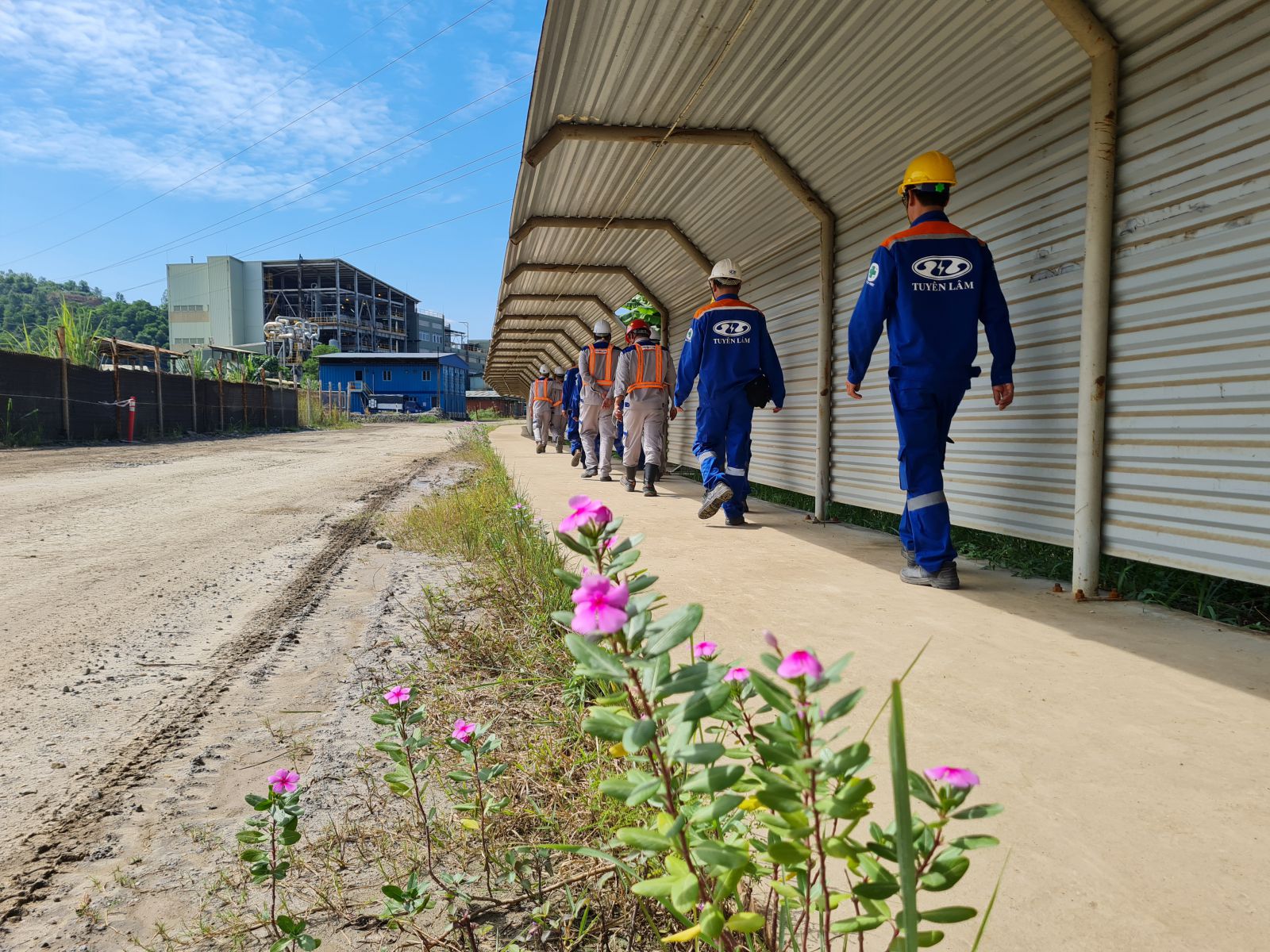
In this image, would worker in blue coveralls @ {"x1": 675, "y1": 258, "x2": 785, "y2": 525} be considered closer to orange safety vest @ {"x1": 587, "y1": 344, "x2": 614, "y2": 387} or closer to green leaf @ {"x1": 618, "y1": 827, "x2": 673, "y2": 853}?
orange safety vest @ {"x1": 587, "y1": 344, "x2": 614, "y2": 387}

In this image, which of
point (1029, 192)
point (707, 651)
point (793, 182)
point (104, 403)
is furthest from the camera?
point (104, 403)

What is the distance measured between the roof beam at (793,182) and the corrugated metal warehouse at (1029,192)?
0.02 meters

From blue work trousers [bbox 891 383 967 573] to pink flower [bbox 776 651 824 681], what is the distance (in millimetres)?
3189

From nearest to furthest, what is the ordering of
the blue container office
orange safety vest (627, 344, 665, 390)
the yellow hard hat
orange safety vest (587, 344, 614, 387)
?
the yellow hard hat → orange safety vest (627, 344, 665, 390) → orange safety vest (587, 344, 614, 387) → the blue container office

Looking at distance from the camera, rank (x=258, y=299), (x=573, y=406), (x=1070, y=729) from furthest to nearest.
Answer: (x=258, y=299) < (x=573, y=406) < (x=1070, y=729)

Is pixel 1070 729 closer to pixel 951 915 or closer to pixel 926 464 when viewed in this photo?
pixel 951 915

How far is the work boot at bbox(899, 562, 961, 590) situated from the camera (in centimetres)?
369

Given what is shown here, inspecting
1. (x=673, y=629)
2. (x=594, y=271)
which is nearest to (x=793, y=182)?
(x=673, y=629)

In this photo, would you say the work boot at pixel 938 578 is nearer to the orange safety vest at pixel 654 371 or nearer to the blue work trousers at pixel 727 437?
the blue work trousers at pixel 727 437

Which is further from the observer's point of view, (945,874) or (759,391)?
(759,391)

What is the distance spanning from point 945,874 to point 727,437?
217 inches

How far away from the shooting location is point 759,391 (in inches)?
248

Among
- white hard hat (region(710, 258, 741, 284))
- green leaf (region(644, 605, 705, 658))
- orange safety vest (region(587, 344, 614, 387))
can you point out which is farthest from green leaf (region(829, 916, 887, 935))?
orange safety vest (region(587, 344, 614, 387))

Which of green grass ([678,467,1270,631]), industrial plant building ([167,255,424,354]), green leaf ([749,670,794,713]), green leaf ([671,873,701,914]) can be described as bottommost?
green grass ([678,467,1270,631])
